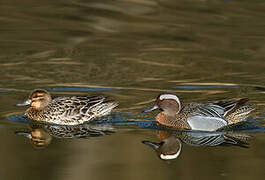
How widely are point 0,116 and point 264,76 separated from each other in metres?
5.11

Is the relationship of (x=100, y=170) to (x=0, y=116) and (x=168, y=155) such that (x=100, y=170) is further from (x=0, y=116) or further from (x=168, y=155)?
(x=0, y=116)

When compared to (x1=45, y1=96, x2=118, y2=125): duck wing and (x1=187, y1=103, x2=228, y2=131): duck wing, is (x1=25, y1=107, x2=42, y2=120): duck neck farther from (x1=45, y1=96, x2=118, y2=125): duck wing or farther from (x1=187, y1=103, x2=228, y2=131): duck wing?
(x1=187, y1=103, x2=228, y2=131): duck wing

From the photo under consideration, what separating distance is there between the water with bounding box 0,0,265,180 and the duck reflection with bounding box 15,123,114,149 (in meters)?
0.06

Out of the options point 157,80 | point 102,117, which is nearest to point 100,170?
point 102,117

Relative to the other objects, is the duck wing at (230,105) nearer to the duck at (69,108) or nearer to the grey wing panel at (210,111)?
the grey wing panel at (210,111)

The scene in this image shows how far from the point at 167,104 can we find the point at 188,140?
34.0 inches

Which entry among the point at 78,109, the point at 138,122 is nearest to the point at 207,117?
the point at 138,122

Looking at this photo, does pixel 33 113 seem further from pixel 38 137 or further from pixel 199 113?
pixel 199 113

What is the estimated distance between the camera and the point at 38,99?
1215 centimetres

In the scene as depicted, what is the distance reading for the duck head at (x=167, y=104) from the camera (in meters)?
11.7

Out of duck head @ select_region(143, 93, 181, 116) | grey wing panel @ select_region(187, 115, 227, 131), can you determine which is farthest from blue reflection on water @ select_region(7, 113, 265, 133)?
duck head @ select_region(143, 93, 181, 116)

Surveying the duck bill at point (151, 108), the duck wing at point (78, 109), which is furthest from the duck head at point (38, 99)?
the duck bill at point (151, 108)

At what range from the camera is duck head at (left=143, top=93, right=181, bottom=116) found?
11711mm

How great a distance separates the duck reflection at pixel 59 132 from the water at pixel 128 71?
6 cm
